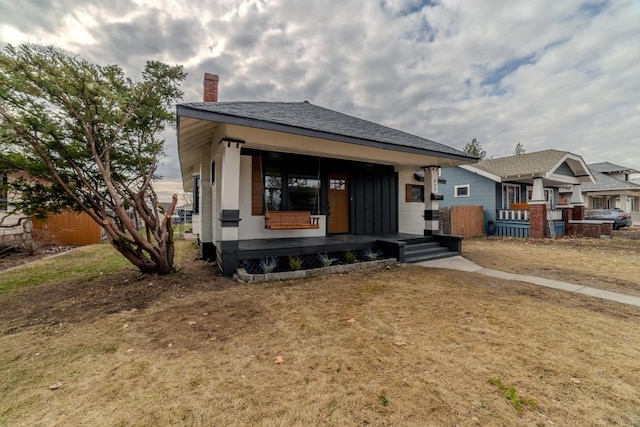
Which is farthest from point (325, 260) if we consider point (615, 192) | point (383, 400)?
point (615, 192)

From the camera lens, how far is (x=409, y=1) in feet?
27.4

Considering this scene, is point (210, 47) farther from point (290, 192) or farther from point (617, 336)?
point (617, 336)

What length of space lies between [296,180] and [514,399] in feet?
20.6

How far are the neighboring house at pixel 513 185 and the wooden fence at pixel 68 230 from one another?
19.4 m

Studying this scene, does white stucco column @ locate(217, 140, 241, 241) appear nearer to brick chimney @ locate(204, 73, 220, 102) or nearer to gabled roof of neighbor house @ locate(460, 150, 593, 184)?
brick chimney @ locate(204, 73, 220, 102)

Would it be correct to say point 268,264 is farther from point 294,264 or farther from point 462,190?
point 462,190

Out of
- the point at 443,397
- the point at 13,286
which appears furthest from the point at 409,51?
the point at 13,286

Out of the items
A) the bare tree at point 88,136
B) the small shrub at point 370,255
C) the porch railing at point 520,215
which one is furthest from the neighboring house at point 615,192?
the bare tree at point 88,136

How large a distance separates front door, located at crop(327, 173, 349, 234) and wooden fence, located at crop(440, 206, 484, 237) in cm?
803

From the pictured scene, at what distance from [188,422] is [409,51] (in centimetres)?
1205

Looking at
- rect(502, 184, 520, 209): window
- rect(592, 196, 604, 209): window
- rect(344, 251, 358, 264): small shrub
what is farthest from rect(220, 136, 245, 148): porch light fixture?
rect(592, 196, 604, 209): window

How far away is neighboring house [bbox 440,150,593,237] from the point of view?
490 inches

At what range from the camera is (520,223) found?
12938 millimetres

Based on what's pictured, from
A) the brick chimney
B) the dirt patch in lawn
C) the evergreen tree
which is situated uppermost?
the evergreen tree
